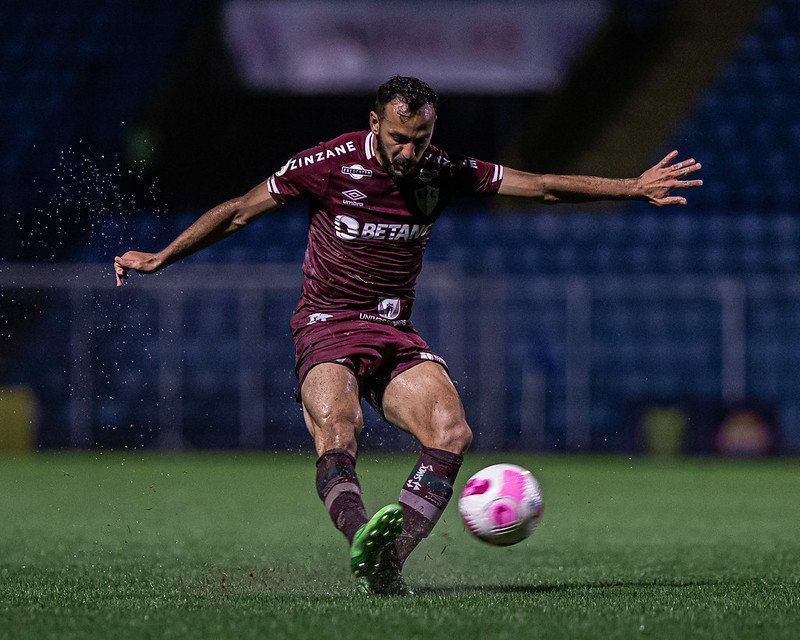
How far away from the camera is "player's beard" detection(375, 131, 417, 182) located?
5999mm

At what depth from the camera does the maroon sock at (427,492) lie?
5.83 meters

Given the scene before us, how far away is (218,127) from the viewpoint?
20828 mm

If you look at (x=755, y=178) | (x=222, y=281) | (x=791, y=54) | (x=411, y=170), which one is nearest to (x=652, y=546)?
(x=411, y=170)

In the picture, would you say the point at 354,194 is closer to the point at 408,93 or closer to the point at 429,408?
the point at 408,93

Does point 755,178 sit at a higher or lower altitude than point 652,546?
higher

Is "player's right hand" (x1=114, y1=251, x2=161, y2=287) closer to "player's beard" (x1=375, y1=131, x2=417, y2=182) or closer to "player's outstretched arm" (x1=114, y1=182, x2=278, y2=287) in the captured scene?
"player's outstretched arm" (x1=114, y1=182, x2=278, y2=287)

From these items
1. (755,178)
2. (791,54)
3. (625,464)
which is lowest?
(625,464)

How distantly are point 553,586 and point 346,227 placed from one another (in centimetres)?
170

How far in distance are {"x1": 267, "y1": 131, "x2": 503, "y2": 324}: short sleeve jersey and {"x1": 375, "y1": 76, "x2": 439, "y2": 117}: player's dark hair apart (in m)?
0.36

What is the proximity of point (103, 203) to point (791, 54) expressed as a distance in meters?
9.50

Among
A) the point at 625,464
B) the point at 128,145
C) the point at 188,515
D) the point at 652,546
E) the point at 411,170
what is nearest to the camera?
the point at 411,170

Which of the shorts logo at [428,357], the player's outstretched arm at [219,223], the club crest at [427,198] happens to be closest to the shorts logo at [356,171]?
the club crest at [427,198]

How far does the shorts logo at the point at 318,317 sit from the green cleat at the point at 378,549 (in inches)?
46.2

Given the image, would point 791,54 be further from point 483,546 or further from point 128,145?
point 483,546
